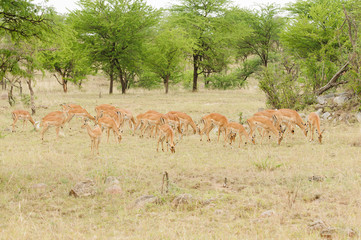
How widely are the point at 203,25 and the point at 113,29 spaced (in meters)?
9.61

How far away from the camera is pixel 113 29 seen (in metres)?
30.8

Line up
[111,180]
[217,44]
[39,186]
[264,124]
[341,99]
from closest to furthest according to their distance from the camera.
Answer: [39,186]
[111,180]
[264,124]
[341,99]
[217,44]

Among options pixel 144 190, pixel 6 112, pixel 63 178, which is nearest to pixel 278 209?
pixel 144 190

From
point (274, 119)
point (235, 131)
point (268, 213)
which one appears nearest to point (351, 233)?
point (268, 213)

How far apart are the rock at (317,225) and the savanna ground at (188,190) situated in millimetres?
87

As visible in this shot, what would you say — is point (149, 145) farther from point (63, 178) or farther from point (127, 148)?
point (63, 178)

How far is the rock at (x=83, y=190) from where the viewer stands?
262 inches

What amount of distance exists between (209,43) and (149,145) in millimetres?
25741

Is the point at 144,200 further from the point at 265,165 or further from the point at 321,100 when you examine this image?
the point at 321,100

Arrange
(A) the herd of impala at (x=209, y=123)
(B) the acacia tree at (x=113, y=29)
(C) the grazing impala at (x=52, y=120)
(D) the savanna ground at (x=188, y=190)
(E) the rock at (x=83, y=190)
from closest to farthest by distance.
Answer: (D) the savanna ground at (x=188, y=190), (E) the rock at (x=83, y=190), (A) the herd of impala at (x=209, y=123), (C) the grazing impala at (x=52, y=120), (B) the acacia tree at (x=113, y=29)

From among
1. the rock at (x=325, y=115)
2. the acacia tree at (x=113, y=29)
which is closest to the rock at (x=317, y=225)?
the rock at (x=325, y=115)

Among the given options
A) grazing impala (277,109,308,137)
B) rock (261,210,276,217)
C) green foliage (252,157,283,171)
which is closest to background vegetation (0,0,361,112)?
grazing impala (277,109,308,137)

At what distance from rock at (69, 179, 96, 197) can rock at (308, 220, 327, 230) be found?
4012 millimetres

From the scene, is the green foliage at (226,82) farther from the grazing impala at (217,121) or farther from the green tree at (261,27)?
the grazing impala at (217,121)
